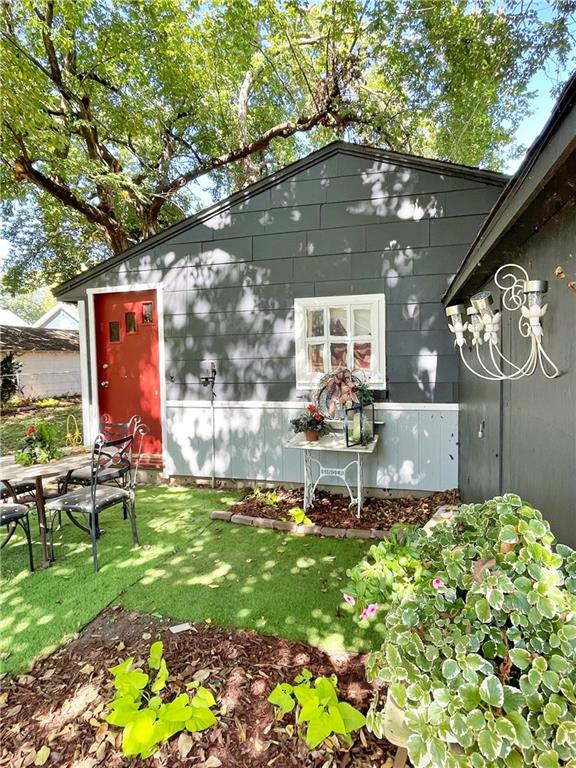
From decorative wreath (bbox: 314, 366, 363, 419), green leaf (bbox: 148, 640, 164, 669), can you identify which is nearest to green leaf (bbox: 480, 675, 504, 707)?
green leaf (bbox: 148, 640, 164, 669)

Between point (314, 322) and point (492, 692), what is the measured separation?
3687 mm

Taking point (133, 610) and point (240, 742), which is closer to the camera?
point (240, 742)

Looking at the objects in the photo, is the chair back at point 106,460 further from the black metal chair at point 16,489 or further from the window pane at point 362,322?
the window pane at point 362,322

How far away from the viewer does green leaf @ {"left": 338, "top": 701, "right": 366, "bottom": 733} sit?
156 cm

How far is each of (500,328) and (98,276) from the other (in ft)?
15.2

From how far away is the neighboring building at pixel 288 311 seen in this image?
13.0 ft

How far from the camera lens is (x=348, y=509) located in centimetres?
400

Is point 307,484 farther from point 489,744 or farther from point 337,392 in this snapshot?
point 489,744

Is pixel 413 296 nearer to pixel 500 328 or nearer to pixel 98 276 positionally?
pixel 500 328

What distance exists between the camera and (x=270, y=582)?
277 centimetres

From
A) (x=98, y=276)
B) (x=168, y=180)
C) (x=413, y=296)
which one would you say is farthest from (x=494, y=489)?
(x=168, y=180)

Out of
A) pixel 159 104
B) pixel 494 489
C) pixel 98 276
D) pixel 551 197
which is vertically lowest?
pixel 494 489

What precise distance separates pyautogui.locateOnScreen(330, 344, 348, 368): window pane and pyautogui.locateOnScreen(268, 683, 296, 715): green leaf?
9.82ft

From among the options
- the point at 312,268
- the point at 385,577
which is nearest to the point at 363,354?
the point at 312,268
